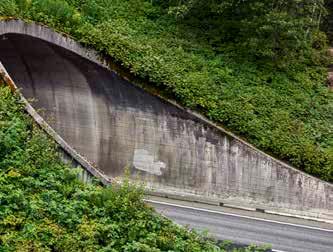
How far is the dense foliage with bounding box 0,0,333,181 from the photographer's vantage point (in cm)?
1920

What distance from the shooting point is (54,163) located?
11.6 metres

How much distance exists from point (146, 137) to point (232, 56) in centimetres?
657

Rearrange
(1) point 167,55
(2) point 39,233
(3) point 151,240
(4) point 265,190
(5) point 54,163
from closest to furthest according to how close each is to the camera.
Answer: (2) point 39,233
(3) point 151,240
(5) point 54,163
(4) point 265,190
(1) point 167,55

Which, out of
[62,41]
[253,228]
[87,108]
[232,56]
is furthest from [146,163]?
[232,56]

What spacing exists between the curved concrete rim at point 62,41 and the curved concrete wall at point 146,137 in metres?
0.05

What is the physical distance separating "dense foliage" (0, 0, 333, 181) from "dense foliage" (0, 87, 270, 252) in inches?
283

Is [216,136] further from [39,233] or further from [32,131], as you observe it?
[39,233]

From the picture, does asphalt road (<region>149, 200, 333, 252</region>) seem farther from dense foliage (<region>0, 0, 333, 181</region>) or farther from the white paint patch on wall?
dense foliage (<region>0, 0, 333, 181</region>)

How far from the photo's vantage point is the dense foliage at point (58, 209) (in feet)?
30.0

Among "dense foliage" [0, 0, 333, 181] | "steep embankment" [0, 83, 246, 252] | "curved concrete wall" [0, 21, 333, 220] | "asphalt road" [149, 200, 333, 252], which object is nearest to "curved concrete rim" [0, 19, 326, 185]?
"curved concrete wall" [0, 21, 333, 220]

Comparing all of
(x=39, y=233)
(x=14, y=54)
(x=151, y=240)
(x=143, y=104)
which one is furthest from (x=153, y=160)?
(x=39, y=233)

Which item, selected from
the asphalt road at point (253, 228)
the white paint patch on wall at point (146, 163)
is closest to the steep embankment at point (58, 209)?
the asphalt road at point (253, 228)

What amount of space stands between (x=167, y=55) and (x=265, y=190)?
7.55 m

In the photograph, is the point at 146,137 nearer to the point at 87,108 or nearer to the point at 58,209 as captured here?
the point at 87,108
